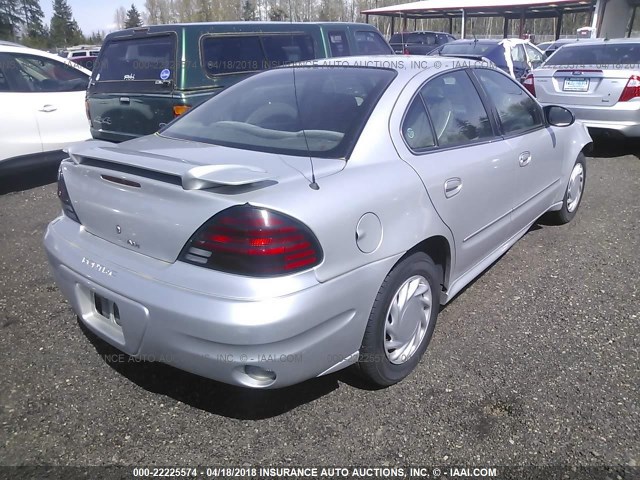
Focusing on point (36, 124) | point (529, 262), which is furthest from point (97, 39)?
point (529, 262)

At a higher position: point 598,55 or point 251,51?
point 251,51

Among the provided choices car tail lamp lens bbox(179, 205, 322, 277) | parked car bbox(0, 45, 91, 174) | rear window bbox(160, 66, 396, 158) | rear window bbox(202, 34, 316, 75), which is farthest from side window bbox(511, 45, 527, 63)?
car tail lamp lens bbox(179, 205, 322, 277)

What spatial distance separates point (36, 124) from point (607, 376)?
Result: 625cm

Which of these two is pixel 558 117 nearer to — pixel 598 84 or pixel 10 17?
pixel 598 84

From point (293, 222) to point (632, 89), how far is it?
A: 21.6ft

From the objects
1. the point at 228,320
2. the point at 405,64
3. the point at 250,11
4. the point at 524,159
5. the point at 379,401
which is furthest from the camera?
the point at 250,11

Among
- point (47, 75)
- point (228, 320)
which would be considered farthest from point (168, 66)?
point (228, 320)

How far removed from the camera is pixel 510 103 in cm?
370

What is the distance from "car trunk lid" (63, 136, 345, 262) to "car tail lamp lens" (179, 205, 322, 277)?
0.06 metres

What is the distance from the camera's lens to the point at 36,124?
20.4ft

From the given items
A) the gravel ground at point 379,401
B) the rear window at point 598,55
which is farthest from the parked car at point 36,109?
the rear window at point 598,55

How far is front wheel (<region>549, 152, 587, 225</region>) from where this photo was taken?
4.69m

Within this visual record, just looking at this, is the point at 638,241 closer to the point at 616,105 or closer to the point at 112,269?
the point at 616,105

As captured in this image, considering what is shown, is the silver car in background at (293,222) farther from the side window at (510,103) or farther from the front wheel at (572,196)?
the front wheel at (572,196)
